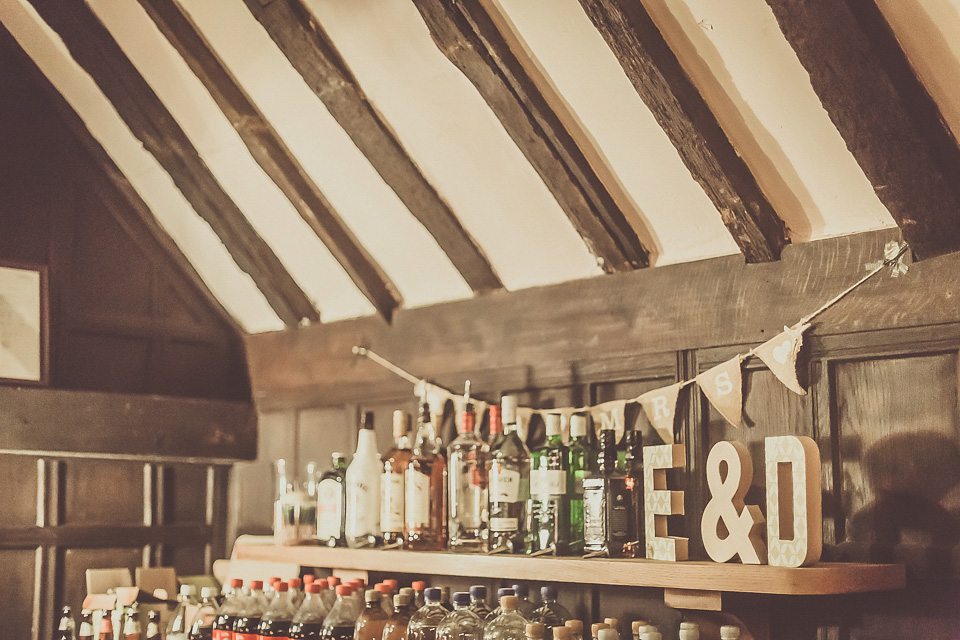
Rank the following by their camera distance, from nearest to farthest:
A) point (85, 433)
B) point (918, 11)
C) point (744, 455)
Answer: point (918, 11)
point (744, 455)
point (85, 433)

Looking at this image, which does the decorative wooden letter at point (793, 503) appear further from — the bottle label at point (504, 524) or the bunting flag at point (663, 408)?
the bottle label at point (504, 524)

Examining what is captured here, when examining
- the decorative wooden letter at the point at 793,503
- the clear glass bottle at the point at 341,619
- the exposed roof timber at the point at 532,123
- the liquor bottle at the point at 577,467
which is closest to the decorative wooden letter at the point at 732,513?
the decorative wooden letter at the point at 793,503

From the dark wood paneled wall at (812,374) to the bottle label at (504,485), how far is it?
0.92 ft

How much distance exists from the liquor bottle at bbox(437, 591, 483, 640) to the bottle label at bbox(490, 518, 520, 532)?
0.20 metres

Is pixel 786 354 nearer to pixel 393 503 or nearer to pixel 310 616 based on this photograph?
pixel 393 503

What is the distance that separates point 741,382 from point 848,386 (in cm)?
27

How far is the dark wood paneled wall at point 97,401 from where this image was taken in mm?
3725

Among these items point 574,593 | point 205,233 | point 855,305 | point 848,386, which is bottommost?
point 574,593

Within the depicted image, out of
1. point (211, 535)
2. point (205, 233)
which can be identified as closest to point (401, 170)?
point (205, 233)

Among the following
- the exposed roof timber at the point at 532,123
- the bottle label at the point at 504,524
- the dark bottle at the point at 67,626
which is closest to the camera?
the exposed roof timber at the point at 532,123

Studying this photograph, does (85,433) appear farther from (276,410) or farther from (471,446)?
(471,446)

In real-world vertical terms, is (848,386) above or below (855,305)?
below

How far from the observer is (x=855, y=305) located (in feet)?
7.82

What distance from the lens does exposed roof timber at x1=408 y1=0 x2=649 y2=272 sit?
8.48 ft
